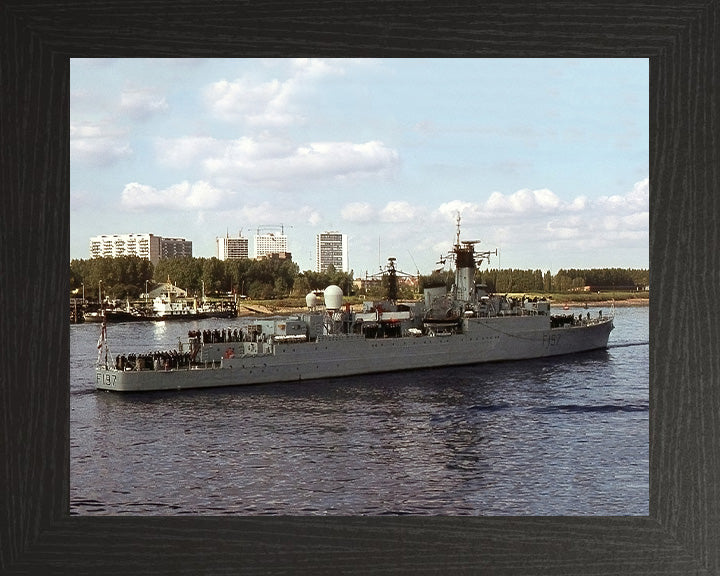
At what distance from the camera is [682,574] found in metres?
2.52

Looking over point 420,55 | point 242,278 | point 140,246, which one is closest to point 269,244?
point 242,278

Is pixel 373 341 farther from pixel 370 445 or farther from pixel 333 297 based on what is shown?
pixel 333 297

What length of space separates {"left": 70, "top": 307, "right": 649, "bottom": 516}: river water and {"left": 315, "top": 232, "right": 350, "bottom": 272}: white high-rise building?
2.96 feet

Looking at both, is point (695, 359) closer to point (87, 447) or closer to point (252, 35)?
point (252, 35)

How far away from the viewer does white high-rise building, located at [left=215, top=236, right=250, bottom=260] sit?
3.73m

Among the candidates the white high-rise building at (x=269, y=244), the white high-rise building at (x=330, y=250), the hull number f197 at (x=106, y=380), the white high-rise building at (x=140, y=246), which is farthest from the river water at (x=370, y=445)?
the white high-rise building at (x=330, y=250)

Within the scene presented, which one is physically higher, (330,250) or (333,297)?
(330,250)

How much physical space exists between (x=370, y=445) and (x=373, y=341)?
5.90 feet

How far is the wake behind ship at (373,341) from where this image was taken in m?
4.91

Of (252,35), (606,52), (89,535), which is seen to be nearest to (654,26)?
(606,52)

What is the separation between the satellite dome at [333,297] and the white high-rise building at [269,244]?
0.31m

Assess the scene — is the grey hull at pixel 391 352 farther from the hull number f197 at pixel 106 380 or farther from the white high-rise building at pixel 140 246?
the white high-rise building at pixel 140 246

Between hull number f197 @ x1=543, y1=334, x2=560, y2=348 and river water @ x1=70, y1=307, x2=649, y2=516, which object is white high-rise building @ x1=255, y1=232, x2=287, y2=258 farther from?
hull number f197 @ x1=543, y1=334, x2=560, y2=348

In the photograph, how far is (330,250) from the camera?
12.5 feet
